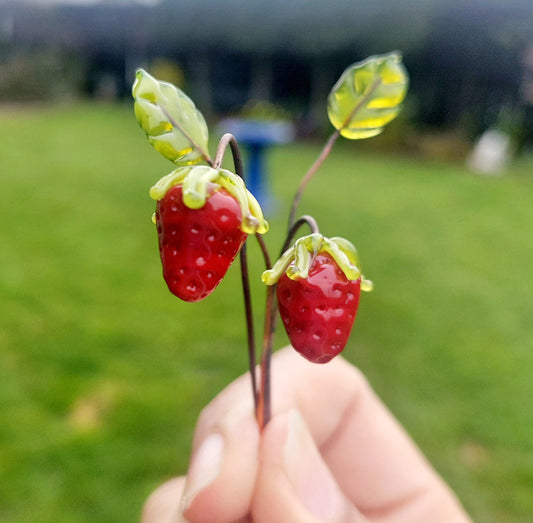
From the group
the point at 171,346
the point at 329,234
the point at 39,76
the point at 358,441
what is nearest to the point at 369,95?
the point at 358,441

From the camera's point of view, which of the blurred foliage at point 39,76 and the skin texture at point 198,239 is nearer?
the skin texture at point 198,239

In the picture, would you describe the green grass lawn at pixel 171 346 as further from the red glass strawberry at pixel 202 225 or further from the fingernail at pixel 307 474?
the red glass strawberry at pixel 202 225

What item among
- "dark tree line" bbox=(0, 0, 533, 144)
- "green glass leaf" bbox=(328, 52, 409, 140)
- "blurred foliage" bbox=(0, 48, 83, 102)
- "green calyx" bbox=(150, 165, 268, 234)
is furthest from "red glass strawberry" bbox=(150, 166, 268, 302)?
"blurred foliage" bbox=(0, 48, 83, 102)

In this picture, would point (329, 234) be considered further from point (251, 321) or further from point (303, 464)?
point (251, 321)

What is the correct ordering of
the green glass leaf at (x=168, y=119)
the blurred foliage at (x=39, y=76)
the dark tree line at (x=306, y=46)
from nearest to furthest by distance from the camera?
the green glass leaf at (x=168, y=119)
the dark tree line at (x=306, y=46)
the blurred foliage at (x=39, y=76)

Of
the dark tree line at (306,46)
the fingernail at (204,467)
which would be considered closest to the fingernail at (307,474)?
the fingernail at (204,467)

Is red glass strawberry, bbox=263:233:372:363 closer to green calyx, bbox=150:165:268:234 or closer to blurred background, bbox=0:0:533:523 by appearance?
green calyx, bbox=150:165:268:234
